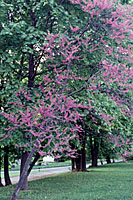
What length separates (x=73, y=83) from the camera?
465 inches

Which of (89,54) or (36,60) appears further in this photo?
(36,60)

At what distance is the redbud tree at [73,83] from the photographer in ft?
24.2

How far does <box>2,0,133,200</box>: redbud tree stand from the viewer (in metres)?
7.37

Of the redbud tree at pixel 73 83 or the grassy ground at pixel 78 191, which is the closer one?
the redbud tree at pixel 73 83

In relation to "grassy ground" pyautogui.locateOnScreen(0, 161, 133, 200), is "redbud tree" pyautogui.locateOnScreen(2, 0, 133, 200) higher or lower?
higher

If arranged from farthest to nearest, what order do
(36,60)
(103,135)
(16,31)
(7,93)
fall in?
(103,135)
(36,60)
(7,93)
(16,31)

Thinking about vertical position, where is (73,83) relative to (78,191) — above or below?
above

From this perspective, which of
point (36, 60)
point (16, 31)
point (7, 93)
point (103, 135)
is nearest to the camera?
point (16, 31)

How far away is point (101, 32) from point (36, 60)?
3.22 metres

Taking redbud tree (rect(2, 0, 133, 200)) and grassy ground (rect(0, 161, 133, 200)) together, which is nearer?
redbud tree (rect(2, 0, 133, 200))

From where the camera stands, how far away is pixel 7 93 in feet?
34.4

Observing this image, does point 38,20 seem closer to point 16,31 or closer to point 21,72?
point 16,31

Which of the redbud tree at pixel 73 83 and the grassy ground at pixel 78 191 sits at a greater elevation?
the redbud tree at pixel 73 83

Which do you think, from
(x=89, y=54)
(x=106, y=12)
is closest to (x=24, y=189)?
(x=89, y=54)
